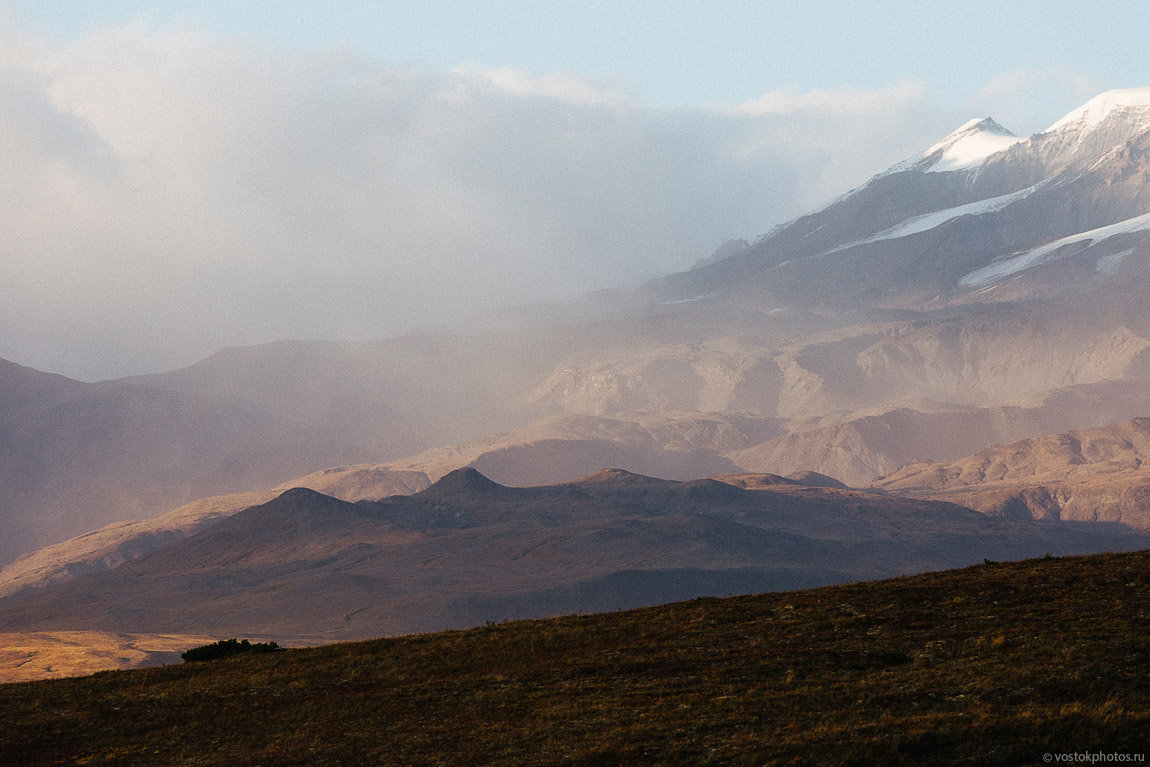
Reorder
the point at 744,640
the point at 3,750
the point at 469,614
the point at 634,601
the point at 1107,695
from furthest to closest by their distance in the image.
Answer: the point at 634,601, the point at 469,614, the point at 744,640, the point at 3,750, the point at 1107,695

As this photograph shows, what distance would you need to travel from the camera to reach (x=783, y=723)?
53.0 feet

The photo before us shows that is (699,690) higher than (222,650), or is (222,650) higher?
(222,650)

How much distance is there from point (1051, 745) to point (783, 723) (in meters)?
3.65

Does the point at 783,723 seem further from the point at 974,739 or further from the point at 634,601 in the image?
the point at 634,601

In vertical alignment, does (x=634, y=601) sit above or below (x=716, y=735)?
below

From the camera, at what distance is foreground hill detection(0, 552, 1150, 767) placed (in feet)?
49.5

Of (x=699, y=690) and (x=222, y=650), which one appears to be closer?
(x=699, y=690)

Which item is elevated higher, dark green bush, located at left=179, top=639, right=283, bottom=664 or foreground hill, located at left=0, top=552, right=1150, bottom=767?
dark green bush, located at left=179, top=639, right=283, bottom=664

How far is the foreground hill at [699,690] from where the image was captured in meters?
15.1

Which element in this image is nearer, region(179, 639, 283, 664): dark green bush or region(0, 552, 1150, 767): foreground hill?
region(0, 552, 1150, 767): foreground hill

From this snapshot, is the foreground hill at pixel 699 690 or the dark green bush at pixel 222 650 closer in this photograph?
the foreground hill at pixel 699 690

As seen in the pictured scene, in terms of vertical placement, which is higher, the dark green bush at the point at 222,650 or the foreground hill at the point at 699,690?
the dark green bush at the point at 222,650

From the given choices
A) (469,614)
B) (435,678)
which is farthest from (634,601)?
(435,678)

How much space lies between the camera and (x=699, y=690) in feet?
61.3
